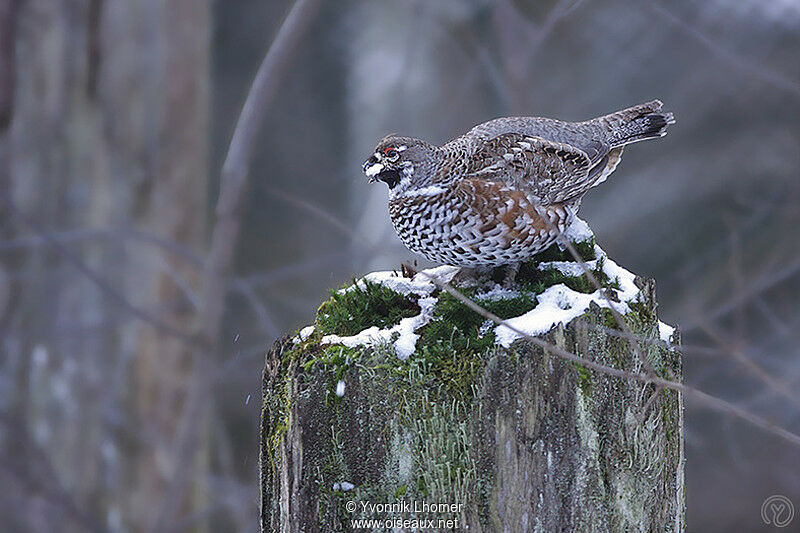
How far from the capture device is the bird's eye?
2.66 meters

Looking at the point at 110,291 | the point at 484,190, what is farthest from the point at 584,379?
the point at 110,291

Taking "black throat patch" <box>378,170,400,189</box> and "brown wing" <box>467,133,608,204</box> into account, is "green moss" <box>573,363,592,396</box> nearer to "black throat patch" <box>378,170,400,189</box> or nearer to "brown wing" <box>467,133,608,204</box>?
"brown wing" <box>467,133,608,204</box>

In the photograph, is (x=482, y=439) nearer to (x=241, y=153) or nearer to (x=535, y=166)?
(x=535, y=166)

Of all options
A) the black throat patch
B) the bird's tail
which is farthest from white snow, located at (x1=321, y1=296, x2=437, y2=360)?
the bird's tail

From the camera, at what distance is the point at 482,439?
206 centimetres

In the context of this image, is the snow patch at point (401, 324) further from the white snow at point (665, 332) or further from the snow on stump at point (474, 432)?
the white snow at point (665, 332)

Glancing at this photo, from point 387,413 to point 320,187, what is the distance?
819 centimetres

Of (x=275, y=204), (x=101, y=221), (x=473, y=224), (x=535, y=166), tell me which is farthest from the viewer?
(x=275, y=204)

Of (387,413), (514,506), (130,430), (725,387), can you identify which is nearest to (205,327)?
(130,430)

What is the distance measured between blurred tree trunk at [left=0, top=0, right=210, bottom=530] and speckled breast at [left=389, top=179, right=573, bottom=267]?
224cm

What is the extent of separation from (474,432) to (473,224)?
769 millimetres

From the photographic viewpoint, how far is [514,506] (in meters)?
2.03

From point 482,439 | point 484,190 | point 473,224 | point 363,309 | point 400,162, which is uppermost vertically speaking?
point 400,162

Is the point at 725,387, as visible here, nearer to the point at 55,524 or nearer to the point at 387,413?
the point at 55,524
